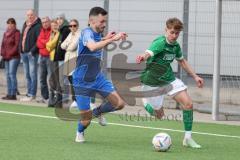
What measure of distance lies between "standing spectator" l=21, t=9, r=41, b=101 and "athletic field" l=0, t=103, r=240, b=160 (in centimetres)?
278

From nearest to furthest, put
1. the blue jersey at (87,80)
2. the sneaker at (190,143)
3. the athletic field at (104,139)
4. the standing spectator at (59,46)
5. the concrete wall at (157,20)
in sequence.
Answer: the athletic field at (104,139) → the sneaker at (190,143) → the blue jersey at (87,80) → the concrete wall at (157,20) → the standing spectator at (59,46)

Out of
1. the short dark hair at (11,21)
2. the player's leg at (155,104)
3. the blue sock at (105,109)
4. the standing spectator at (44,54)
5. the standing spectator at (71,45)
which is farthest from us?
the short dark hair at (11,21)

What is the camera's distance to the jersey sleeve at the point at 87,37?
444 inches

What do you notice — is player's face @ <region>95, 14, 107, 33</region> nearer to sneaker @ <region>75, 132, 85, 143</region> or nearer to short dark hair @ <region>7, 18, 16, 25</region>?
sneaker @ <region>75, 132, 85, 143</region>

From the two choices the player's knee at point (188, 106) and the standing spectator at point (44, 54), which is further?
the standing spectator at point (44, 54)

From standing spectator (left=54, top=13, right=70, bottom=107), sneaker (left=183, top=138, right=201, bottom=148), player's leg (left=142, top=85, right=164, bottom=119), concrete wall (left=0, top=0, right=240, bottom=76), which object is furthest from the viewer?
standing spectator (left=54, top=13, right=70, bottom=107)

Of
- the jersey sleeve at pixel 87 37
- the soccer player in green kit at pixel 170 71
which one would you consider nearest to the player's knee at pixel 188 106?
the soccer player in green kit at pixel 170 71

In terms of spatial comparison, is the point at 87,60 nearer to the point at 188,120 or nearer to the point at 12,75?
the point at 188,120

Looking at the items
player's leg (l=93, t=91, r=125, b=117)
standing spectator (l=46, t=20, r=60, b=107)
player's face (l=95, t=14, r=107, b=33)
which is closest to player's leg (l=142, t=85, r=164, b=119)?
player's leg (l=93, t=91, r=125, b=117)

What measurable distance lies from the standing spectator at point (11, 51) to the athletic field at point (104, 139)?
3.27 m

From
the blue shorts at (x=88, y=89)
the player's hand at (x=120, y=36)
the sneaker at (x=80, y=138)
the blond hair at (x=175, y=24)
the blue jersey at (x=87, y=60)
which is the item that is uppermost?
the blond hair at (x=175, y=24)

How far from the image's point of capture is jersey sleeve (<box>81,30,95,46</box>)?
444 inches

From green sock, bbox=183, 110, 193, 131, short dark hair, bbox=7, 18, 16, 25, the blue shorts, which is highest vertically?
short dark hair, bbox=7, 18, 16, 25

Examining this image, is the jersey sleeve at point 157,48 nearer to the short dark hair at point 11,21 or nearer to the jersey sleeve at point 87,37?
the jersey sleeve at point 87,37
